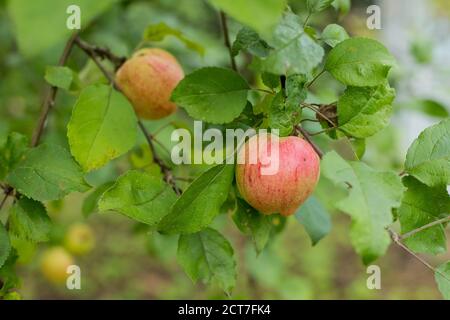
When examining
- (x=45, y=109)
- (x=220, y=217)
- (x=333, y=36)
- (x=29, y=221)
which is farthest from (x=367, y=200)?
(x=220, y=217)

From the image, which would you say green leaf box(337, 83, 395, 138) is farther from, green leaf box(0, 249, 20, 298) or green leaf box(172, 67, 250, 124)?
green leaf box(0, 249, 20, 298)

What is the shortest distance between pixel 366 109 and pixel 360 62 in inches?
2.5

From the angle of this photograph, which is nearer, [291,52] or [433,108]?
[291,52]

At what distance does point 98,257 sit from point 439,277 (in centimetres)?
235

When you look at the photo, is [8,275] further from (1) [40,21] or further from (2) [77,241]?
(2) [77,241]

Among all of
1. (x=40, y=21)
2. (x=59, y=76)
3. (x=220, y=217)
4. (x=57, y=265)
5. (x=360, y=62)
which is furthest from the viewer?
(x=57, y=265)

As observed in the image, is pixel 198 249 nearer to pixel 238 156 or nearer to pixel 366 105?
pixel 238 156

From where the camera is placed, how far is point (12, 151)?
81 centimetres

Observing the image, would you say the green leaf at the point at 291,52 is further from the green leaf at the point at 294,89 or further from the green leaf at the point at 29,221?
the green leaf at the point at 29,221

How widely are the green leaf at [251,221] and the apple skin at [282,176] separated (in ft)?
0.30

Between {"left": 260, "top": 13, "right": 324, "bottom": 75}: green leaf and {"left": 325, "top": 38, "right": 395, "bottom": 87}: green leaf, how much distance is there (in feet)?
0.29

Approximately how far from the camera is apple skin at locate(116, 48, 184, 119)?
3.20 feet

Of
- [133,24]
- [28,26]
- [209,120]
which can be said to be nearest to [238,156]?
[209,120]

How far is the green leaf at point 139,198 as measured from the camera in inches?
28.0
